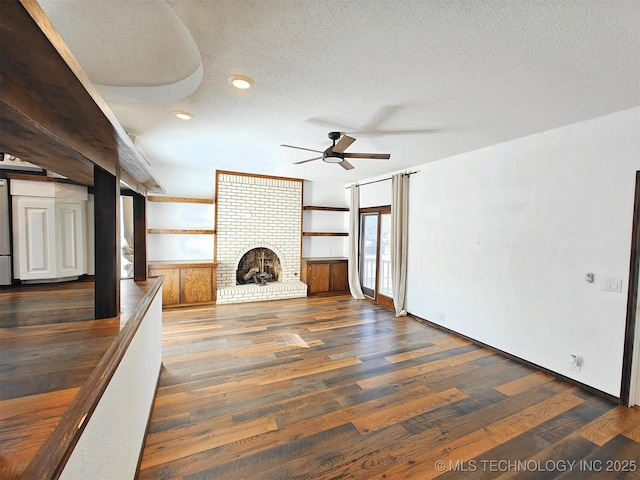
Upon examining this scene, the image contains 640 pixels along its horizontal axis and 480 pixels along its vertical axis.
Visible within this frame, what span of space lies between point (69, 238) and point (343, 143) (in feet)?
7.57

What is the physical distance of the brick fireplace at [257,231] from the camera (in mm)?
5672

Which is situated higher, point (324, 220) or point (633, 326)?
point (324, 220)

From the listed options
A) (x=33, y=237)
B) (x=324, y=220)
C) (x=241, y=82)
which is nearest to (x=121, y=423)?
(x=33, y=237)

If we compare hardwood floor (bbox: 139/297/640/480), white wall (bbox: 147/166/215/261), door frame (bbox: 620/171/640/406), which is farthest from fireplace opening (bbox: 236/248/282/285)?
door frame (bbox: 620/171/640/406)

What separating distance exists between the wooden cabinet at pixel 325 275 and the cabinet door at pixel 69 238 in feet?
15.1

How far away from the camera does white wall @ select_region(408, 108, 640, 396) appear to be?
250 centimetres

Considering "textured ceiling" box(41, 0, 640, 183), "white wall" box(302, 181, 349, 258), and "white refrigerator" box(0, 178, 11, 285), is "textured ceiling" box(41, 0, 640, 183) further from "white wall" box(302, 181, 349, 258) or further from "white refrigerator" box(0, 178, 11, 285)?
"white wall" box(302, 181, 349, 258)

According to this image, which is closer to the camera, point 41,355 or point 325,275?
point 41,355

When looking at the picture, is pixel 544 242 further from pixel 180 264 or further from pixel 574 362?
pixel 180 264

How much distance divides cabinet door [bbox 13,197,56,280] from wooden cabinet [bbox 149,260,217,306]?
137 inches

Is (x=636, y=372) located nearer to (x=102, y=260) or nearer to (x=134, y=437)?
(x=134, y=437)

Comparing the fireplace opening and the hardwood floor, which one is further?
the fireplace opening

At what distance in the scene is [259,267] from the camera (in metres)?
6.34

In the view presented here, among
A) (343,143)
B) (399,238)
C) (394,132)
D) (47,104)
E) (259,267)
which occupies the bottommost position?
(259,267)
